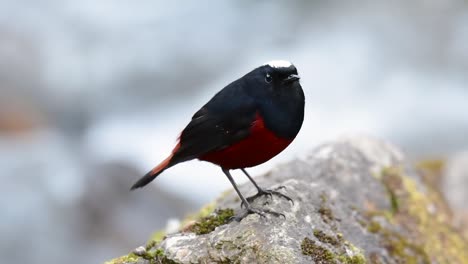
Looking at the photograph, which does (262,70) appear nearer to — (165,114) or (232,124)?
(232,124)

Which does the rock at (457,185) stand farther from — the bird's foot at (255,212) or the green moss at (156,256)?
the green moss at (156,256)

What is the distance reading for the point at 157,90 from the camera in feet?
48.5

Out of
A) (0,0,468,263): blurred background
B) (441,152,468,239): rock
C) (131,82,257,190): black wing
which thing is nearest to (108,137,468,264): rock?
(131,82,257,190): black wing

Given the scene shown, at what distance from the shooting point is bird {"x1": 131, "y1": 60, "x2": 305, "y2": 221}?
3.66 m

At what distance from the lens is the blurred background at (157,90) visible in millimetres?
10453

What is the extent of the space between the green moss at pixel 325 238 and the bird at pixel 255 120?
0.23m

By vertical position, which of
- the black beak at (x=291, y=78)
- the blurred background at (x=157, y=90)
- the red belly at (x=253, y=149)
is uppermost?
the blurred background at (x=157, y=90)

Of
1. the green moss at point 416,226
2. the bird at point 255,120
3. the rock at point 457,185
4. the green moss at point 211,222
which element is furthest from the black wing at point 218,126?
the rock at point 457,185

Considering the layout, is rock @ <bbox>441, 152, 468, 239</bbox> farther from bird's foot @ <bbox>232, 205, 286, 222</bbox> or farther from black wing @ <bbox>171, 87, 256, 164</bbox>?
black wing @ <bbox>171, 87, 256, 164</bbox>

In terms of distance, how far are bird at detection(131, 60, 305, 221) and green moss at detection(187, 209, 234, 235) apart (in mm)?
152

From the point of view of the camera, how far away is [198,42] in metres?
16.2

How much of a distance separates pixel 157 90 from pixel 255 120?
37.1 feet

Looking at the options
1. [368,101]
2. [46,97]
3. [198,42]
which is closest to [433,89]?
[368,101]

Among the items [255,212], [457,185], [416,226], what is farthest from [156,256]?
[457,185]
